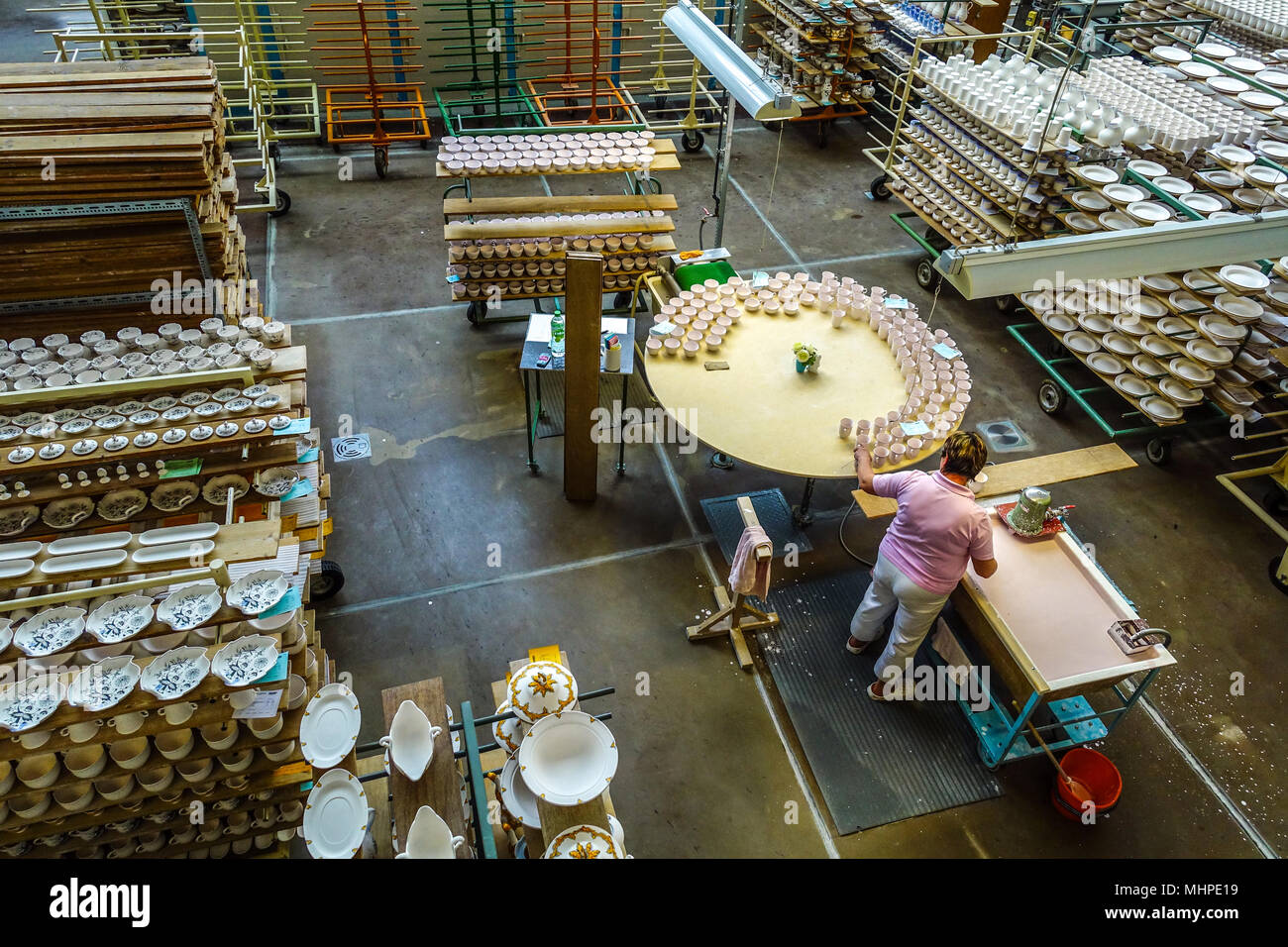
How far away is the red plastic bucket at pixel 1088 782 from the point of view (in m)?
4.76

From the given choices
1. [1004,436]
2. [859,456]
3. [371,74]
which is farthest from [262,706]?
[371,74]

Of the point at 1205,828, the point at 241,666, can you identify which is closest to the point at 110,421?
the point at 241,666

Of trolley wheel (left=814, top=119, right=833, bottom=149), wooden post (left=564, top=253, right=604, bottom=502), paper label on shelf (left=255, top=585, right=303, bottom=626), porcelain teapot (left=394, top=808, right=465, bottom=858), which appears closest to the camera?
porcelain teapot (left=394, top=808, right=465, bottom=858)

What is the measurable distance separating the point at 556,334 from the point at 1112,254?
3.86 meters

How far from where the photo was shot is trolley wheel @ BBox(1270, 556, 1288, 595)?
6.11 meters

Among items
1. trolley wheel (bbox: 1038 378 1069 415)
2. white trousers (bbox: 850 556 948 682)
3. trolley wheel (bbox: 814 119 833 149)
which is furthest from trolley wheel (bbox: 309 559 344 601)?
trolley wheel (bbox: 814 119 833 149)

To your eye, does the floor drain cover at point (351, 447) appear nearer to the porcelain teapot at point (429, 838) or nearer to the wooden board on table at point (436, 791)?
the wooden board on table at point (436, 791)

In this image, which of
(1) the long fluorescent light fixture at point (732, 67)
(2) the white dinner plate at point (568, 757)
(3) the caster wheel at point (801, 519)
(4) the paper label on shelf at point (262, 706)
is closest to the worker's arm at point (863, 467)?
(3) the caster wheel at point (801, 519)

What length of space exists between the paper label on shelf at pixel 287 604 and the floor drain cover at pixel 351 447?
2.80 meters

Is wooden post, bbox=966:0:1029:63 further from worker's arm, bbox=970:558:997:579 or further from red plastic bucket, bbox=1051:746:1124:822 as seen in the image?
red plastic bucket, bbox=1051:746:1124:822

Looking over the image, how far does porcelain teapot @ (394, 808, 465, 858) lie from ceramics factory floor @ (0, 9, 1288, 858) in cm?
203

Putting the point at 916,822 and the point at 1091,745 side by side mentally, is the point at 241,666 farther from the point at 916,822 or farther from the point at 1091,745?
the point at 1091,745

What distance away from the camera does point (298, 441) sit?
4926 millimetres

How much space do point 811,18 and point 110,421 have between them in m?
9.48
